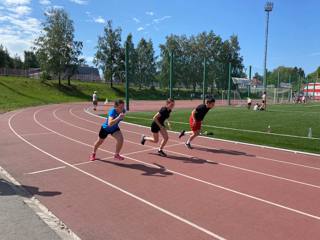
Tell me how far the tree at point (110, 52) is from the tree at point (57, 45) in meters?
8.78

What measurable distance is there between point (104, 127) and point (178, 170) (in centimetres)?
214

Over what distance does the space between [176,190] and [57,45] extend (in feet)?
174

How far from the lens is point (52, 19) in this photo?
56312 millimetres

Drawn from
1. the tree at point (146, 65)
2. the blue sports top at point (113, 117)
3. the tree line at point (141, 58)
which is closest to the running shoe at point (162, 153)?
the blue sports top at point (113, 117)

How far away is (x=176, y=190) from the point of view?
6691 mm

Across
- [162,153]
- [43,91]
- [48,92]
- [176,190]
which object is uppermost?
[43,91]

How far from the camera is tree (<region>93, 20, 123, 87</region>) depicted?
65.4 metres

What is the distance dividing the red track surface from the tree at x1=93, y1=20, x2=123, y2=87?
182 ft

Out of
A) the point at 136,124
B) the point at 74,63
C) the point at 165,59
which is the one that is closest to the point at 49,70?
the point at 74,63

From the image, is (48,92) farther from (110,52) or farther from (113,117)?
(113,117)

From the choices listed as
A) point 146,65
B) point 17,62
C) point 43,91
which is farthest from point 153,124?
point 17,62

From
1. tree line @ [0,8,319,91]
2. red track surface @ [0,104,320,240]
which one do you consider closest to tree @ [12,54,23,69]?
tree line @ [0,8,319,91]

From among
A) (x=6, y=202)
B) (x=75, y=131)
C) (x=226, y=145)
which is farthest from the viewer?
(x=75, y=131)

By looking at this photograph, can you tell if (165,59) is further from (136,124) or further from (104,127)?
(104,127)
